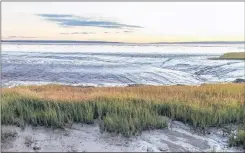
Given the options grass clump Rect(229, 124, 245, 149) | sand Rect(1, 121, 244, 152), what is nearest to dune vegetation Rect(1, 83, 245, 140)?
grass clump Rect(229, 124, 245, 149)

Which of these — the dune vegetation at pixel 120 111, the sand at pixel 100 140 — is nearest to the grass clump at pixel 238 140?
the dune vegetation at pixel 120 111

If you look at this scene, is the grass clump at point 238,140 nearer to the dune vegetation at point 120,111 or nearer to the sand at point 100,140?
the dune vegetation at point 120,111

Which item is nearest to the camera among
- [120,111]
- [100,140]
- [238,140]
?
[238,140]

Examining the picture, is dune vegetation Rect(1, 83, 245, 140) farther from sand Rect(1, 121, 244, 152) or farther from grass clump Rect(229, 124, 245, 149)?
sand Rect(1, 121, 244, 152)

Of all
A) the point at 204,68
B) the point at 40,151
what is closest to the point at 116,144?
the point at 40,151

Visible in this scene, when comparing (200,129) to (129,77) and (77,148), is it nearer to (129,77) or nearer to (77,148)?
(77,148)

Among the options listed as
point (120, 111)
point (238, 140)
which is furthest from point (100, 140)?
point (238, 140)

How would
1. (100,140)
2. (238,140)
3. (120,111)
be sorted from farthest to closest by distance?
(120,111) < (100,140) < (238,140)

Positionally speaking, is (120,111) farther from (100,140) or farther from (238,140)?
(238,140)

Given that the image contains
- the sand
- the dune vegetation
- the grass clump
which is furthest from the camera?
the dune vegetation

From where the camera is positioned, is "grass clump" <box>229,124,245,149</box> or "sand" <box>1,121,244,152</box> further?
"grass clump" <box>229,124,245,149</box>

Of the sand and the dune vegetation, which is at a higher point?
the dune vegetation

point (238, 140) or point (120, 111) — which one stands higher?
point (120, 111)

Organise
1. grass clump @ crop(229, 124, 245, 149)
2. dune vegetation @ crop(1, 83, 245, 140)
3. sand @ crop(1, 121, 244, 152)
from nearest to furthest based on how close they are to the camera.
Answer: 1. sand @ crop(1, 121, 244, 152)
2. grass clump @ crop(229, 124, 245, 149)
3. dune vegetation @ crop(1, 83, 245, 140)
